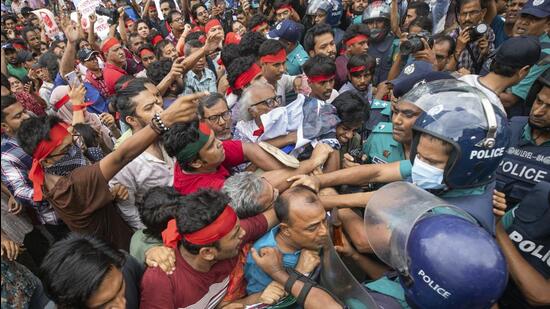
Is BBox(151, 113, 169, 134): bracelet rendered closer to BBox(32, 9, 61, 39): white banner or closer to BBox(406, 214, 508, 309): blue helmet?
BBox(406, 214, 508, 309): blue helmet

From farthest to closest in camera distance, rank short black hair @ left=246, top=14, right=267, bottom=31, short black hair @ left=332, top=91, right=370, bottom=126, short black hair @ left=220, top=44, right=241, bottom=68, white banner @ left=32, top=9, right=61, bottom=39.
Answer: white banner @ left=32, top=9, right=61, bottom=39
short black hair @ left=246, top=14, right=267, bottom=31
short black hair @ left=220, top=44, right=241, bottom=68
short black hair @ left=332, top=91, right=370, bottom=126

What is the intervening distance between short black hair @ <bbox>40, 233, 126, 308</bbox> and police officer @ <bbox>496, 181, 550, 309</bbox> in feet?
6.76

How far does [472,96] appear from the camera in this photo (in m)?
1.74

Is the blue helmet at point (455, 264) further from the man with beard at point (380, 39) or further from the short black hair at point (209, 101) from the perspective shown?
the man with beard at point (380, 39)

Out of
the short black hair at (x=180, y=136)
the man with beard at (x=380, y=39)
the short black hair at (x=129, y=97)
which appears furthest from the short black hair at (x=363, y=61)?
the short black hair at (x=180, y=136)

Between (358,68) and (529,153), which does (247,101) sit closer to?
(358,68)

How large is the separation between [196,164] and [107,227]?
31.1 inches

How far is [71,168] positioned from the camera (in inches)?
→ 94.0

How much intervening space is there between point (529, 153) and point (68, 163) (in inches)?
129

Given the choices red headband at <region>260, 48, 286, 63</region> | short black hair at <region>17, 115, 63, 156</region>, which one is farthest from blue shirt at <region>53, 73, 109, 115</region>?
short black hair at <region>17, 115, 63, 156</region>

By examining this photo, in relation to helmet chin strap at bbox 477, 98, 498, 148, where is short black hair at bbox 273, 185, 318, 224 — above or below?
below

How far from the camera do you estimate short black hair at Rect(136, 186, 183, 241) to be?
7.27 ft

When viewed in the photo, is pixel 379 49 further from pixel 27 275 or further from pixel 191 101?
pixel 27 275

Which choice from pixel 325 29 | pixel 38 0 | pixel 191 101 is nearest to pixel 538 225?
pixel 191 101
